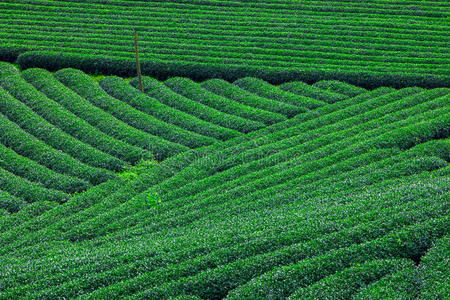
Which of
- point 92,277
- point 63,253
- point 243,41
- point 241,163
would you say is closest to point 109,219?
point 63,253

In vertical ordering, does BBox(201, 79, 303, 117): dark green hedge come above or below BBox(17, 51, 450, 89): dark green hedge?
below

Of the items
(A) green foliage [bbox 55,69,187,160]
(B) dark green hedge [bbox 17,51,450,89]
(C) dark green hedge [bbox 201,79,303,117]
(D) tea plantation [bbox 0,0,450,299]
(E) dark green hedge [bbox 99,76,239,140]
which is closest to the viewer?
(D) tea plantation [bbox 0,0,450,299]

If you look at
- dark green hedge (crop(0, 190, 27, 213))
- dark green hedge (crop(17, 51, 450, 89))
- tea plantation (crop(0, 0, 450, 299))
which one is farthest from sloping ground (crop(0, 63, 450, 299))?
dark green hedge (crop(17, 51, 450, 89))

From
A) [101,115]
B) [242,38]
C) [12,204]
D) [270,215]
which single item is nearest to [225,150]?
[270,215]

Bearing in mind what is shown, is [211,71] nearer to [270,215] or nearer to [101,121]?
[101,121]

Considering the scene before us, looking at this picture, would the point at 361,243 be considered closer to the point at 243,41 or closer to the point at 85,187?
the point at 85,187

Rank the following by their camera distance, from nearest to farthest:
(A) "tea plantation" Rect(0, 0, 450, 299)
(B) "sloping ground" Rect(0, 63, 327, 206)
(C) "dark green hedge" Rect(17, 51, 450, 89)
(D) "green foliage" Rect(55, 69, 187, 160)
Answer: (A) "tea plantation" Rect(0, 0, 450, 299) < (B) "sloping ground" Rect(0, 63, 327, 206) < (D) "green foliage" Rect(55, 69, 187, 160) < (C) "dark green hedge" Rect(17, 51, 450, 89)

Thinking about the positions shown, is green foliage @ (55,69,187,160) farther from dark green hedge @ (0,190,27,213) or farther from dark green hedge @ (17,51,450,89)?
dark green hedge @ (0,190,27,213)
